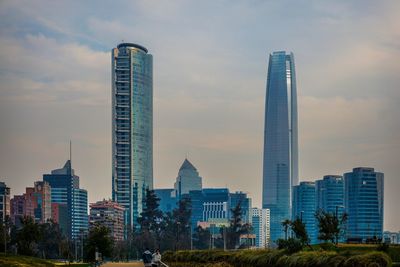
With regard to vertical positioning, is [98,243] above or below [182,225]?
above

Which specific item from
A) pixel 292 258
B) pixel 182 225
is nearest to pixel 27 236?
pixel 292 258

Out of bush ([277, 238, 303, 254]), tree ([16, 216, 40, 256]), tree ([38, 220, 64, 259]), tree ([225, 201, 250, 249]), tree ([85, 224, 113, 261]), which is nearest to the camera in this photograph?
bush ([277, 238, 303, 254])

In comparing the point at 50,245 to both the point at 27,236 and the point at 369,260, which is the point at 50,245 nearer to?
the point at 27,236

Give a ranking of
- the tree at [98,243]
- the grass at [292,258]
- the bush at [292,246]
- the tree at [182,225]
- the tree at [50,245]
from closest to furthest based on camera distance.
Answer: the grass at [292,258]
the bush at [292,246]
the tree at [98,243]
the tree at [50,245]
the tree at [182,225]

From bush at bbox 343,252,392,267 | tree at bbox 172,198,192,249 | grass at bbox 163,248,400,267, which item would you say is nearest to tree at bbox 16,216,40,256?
grass at bbox 163,248,400,267

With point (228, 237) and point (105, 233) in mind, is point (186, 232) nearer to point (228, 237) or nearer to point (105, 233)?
point (228, 237)

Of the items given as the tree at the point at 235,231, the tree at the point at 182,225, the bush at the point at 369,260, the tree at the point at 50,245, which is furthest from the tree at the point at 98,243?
the tree at the point at 235,231

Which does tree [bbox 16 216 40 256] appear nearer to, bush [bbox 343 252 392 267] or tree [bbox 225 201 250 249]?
bush [bbox 343 252 392 267]

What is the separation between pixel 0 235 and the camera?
93625 millimetres

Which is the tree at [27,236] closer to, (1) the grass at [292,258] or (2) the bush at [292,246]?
(1) the grass at [292,258]

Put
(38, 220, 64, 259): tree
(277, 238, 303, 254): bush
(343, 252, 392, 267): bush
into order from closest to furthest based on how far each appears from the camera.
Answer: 1. (343, 252, 392, 267): bush
2. (277, 238, 303, 254): bush
3. (38, 220, 64, 259): tree

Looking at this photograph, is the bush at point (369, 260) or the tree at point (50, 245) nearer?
the bush at point (369, 260)

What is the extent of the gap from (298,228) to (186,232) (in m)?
120

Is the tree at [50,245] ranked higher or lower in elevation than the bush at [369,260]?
lower
